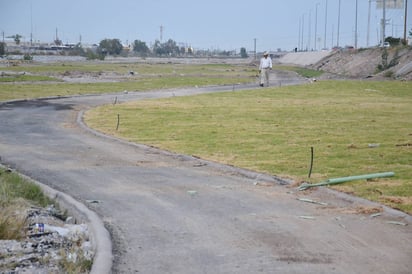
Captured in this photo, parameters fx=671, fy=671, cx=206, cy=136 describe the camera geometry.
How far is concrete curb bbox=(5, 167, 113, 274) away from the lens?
23.1 feet

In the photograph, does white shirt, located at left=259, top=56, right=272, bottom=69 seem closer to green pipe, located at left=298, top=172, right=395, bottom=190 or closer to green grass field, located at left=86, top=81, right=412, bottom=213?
green grass field, located at left=86, top=81, right=412, bottom=213

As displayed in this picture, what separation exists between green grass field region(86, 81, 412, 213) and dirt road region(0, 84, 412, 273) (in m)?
0.90

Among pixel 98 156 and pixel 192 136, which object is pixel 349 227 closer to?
pixel 98 156

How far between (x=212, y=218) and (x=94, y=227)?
5.45 feet

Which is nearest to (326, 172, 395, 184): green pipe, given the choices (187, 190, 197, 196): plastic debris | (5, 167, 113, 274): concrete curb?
(187, 190, 197, 196): plastic debris

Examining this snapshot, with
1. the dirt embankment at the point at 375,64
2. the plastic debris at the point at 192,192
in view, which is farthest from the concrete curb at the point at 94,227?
the dirt embankment at the point at 375,64

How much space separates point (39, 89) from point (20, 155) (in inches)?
1096

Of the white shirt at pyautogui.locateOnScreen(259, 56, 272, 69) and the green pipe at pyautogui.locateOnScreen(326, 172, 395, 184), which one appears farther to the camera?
the white shirt at pyautogui.locateOnScreen(259, 56, 272, 69)

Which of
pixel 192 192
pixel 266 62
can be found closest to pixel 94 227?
pixel 192 192

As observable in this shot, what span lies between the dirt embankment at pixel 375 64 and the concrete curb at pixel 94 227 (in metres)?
44.9

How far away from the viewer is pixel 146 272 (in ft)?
22.6

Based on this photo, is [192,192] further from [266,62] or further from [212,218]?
[266,62]

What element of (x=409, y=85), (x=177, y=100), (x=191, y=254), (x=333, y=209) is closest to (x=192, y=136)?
(x=333, y=209)

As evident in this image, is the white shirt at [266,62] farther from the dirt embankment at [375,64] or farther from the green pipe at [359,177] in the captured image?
the green pipe at [359,177]
